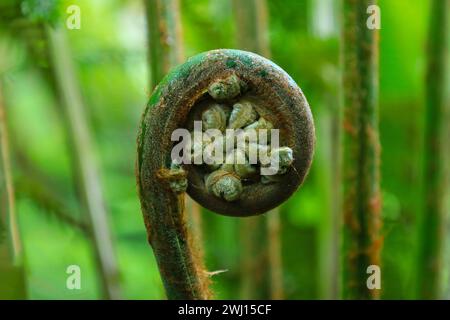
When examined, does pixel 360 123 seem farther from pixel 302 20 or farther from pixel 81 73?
pixel 81 73

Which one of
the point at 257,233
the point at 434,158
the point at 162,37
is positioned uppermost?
the point at 162,37

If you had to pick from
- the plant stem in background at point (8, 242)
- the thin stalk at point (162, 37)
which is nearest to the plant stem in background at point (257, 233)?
the thin stalk at point (162, 37)

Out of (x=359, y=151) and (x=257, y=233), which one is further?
(x=257, y=233)

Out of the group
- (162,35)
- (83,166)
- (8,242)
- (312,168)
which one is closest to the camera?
(162,35)

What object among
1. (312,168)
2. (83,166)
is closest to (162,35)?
(83,166)

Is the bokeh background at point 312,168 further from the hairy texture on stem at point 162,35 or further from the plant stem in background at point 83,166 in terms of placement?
the hairy texture on stem at point 162,35

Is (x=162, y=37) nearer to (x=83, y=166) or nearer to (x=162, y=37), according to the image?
(x=162, y=37)

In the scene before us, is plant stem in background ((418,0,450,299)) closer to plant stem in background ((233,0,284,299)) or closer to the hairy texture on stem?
plant stem in background ((233,0,284,299))
